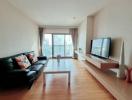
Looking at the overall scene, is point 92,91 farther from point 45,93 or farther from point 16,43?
point 16,43

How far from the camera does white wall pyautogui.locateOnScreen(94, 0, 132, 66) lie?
2.90m

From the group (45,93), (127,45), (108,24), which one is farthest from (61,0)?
(45,93)

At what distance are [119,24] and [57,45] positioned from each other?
6.36 metres

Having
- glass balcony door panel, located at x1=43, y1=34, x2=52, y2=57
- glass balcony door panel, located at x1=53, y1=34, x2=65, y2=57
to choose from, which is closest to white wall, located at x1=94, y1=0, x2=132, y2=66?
glass balcony door panel, located at x1=53, y1=34, x2=65, y2=57

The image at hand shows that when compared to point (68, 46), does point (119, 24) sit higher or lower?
higher

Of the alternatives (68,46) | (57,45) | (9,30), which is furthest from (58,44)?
(9,30)

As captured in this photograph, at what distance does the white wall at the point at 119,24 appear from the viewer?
2.90 meters

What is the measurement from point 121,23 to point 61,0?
176 cm

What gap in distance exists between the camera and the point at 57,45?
933 centimetres

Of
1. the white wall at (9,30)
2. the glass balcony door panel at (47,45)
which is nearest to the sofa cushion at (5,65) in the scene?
the white wall at (9,30)

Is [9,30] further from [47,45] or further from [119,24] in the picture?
[47,45]

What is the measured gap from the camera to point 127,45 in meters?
2.94

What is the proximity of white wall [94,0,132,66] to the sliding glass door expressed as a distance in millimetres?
5058

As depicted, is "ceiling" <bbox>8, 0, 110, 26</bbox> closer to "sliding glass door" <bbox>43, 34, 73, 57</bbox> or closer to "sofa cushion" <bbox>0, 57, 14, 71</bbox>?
"sofa cushion" <bbox>0, 57, 14, 71</bbox>
